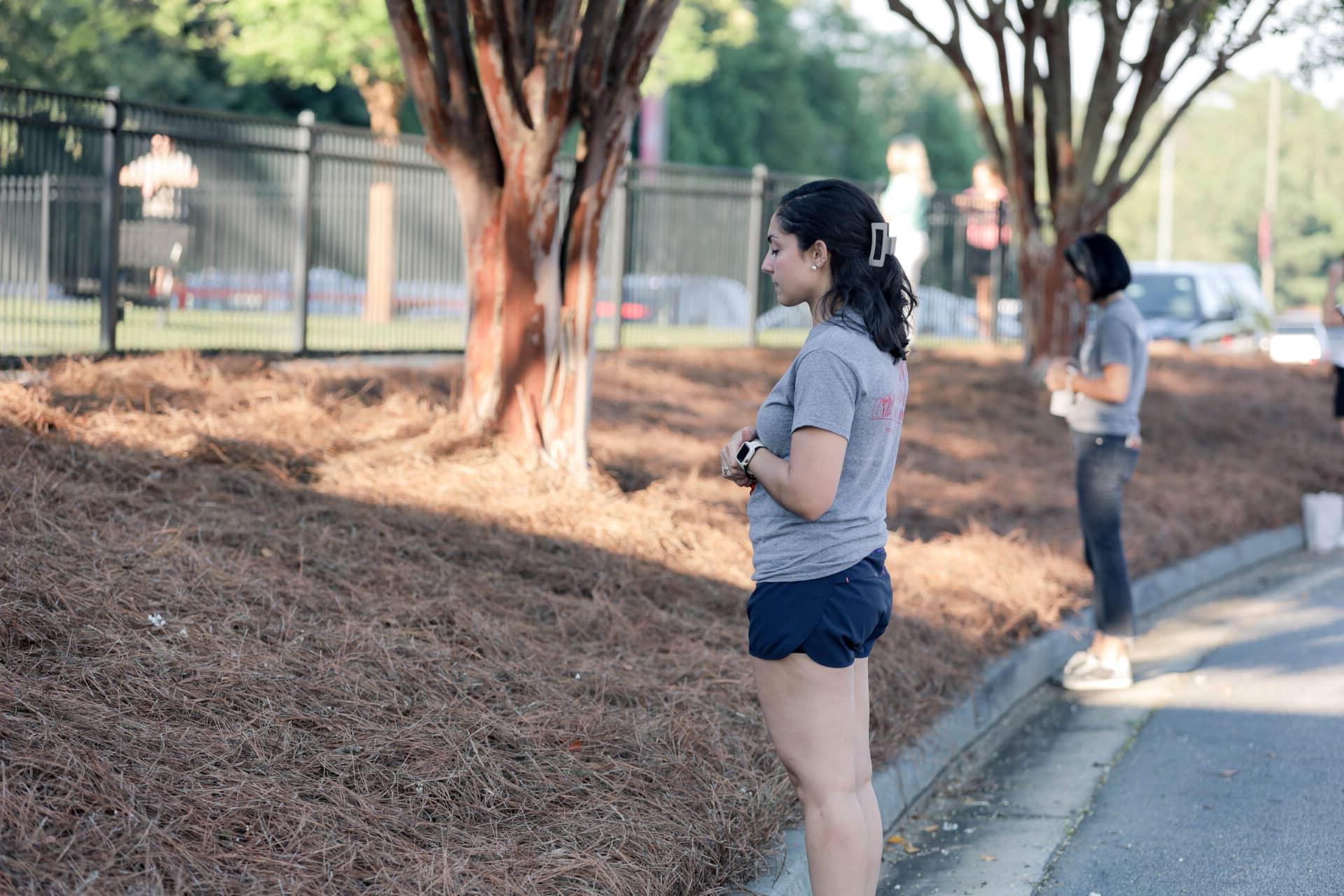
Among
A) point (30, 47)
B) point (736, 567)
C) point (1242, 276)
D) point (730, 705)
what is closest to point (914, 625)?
point (736, 567)

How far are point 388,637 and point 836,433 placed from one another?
2501 mm

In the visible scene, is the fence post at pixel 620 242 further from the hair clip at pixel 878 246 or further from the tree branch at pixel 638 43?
the hair clip at pixel 878 246

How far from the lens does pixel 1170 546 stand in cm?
968

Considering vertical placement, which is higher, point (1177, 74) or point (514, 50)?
point (1177, 74)

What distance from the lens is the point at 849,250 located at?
3320 millimetres

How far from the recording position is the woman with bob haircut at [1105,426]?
21.5ft

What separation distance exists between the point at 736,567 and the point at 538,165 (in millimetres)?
2454

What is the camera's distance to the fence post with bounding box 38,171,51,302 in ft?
36.4

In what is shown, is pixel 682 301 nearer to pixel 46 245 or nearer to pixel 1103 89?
pixel 1103 89

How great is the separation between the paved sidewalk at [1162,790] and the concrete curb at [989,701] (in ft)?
0.28

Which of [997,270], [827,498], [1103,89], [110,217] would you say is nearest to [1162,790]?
[827,498]

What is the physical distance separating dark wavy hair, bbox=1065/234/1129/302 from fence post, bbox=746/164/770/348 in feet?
34.1

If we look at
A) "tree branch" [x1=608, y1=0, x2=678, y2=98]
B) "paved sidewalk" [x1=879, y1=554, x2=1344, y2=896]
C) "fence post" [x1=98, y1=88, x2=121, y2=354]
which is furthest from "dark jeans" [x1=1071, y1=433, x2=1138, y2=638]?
"fence post" [x1=98, y1=88, x2=121, y2=354]

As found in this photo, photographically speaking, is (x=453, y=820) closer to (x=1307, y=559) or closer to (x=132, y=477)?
(x=132, y=477)
